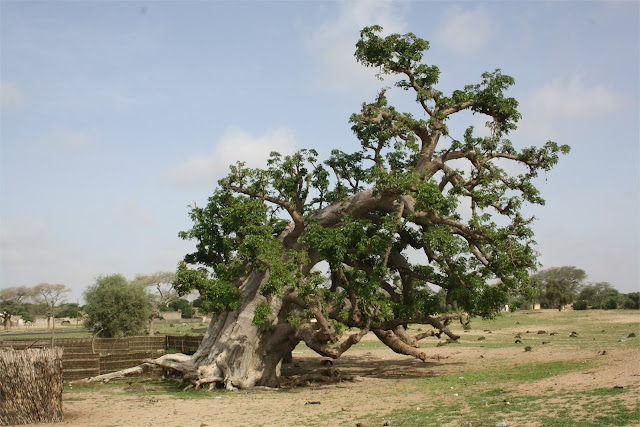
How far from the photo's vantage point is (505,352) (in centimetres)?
2091

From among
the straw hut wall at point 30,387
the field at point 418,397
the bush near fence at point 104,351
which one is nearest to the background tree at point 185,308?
the bush near fence at point 104,351

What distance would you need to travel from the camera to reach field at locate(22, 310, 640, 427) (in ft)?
31.8

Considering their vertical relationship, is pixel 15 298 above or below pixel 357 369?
above

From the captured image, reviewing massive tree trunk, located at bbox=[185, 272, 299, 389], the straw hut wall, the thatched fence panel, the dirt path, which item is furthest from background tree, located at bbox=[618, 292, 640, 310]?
the straw hut wall

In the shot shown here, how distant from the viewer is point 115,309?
33625 mm

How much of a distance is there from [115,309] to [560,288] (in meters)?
46.5

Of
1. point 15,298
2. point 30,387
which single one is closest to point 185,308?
point 15,298

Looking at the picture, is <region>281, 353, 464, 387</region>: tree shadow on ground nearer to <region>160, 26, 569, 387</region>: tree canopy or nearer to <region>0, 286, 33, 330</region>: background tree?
<region>160, 26, 569, 387</region>: tree canopy

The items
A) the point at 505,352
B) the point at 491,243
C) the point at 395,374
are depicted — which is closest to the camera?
the point at 491,243

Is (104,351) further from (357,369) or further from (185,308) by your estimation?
(185,308)

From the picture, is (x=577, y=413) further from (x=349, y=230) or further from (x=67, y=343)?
(x=67, y=343)

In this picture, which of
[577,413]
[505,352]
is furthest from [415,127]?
[577,413]

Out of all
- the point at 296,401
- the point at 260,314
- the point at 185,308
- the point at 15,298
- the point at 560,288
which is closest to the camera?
the point at 296,401

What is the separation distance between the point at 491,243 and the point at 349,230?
12.5ft
